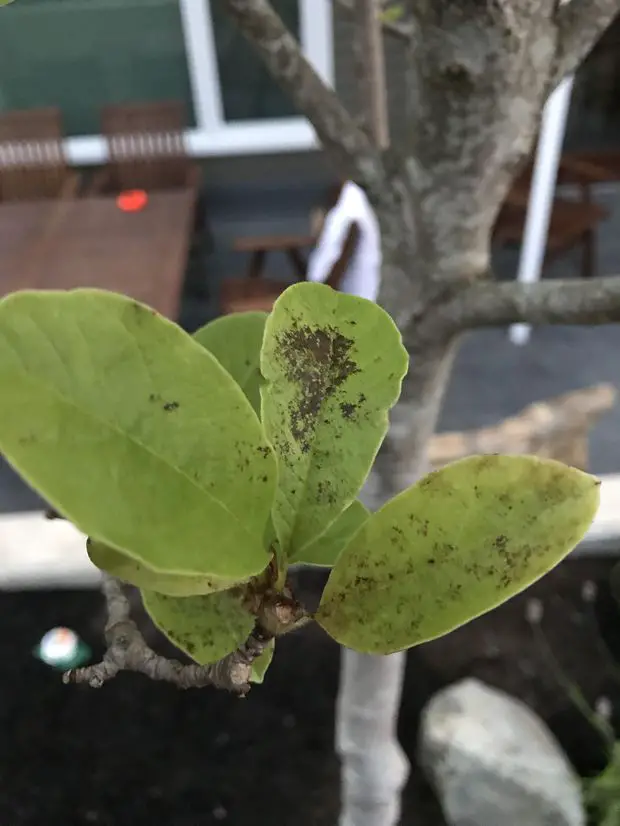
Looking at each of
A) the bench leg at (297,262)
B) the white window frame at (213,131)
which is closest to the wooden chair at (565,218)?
the bench leg at (297,262)

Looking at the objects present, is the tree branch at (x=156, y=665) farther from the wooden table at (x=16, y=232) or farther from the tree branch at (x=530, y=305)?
the wooden table at (x=16, y=232)

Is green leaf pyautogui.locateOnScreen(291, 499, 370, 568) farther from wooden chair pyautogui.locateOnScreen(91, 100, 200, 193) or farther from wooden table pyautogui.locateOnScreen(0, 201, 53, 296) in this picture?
wooden chair pyautogui.locateOnScreen(91, 100, 200, 193)

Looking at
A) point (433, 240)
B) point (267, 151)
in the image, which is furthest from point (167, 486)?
point (267, 151)

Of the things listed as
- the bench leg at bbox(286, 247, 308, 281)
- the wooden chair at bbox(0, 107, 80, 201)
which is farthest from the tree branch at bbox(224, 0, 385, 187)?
the wooden chair at bbox(0, 107, 80, 201)

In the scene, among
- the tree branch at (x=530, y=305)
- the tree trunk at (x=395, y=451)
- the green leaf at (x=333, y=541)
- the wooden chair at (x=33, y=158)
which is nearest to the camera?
the green leaf at (x=333, y=541)

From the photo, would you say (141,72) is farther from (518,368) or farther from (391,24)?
(391,24)

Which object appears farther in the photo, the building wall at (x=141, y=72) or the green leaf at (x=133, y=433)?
the building wall at (x=141, y=72)
